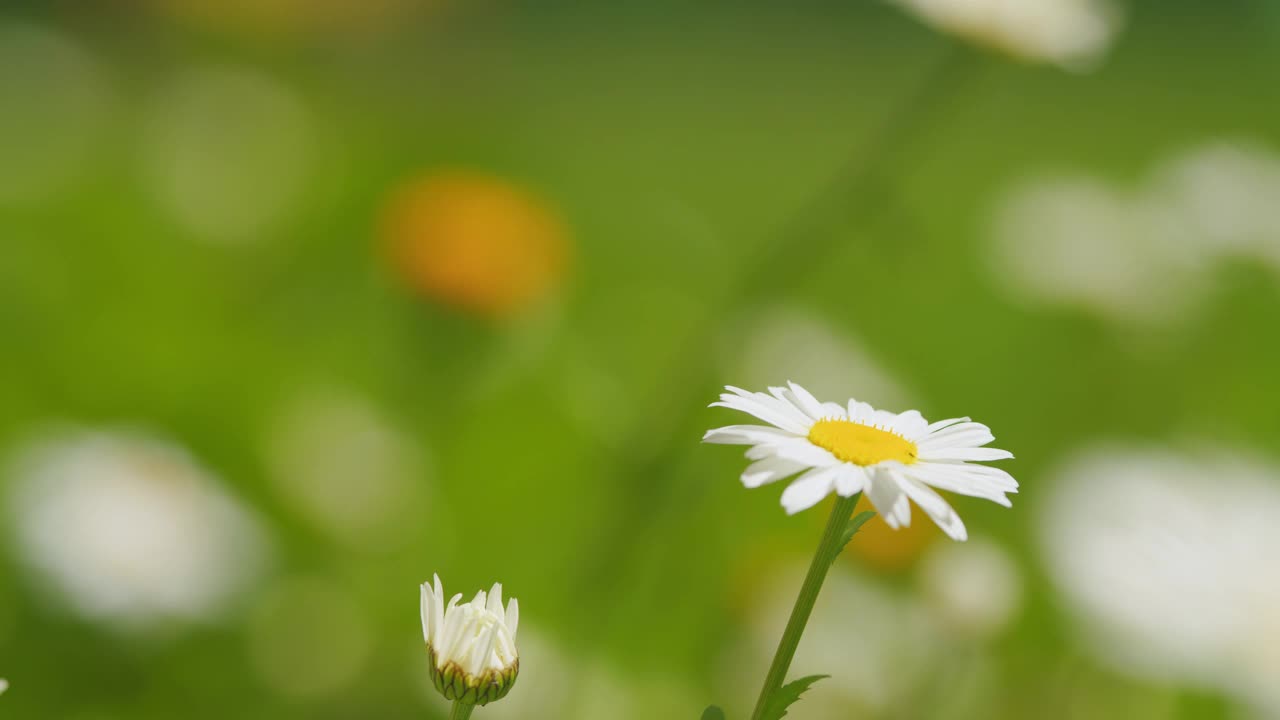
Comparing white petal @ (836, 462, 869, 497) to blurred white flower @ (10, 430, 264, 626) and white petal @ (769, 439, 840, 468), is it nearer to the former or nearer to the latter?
white petal @ (769, 439, 840, 468)

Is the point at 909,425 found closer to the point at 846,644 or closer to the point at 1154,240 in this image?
the point at 846,644

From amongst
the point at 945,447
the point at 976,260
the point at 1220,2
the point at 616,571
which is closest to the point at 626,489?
the point at 616,571

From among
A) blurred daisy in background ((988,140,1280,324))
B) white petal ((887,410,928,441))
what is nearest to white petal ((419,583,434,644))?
white petal ((887,410,928,441))

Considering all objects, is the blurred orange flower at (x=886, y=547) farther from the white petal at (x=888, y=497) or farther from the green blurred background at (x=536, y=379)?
the white petal at (x=888, y=497)

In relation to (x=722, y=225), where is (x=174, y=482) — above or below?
below

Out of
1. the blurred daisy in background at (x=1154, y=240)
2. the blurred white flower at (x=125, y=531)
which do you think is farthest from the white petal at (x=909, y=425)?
the blurred daisy in background at (x=1154, y=240)

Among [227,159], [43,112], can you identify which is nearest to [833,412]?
[227,159]

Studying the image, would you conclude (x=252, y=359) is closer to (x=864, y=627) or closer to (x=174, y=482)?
(x=174, y=482)
